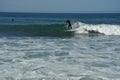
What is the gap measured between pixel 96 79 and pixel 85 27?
2272 cm

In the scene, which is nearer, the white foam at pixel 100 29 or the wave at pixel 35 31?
the wave at pixel 35 31

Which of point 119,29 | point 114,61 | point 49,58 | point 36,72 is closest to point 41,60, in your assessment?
point 49,58

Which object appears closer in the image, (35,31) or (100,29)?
(35,31)

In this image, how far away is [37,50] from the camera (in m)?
14.2

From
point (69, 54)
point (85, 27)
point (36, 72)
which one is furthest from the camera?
point (85, 27)

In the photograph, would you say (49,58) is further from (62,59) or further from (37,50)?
(37,50)

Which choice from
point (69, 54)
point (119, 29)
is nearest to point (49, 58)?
point (69, 54)

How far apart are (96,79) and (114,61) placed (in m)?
2.91

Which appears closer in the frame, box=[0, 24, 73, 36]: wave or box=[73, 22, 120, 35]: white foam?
box=[0, 24, 73, 36]: wave

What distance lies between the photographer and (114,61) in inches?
463

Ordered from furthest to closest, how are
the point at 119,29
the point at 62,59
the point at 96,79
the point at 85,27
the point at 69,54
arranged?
the point at 85,27
the point at 119,29
the point at 69,54
the point at 62,59
the point at 96,79

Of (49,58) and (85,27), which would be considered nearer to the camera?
(49,58)

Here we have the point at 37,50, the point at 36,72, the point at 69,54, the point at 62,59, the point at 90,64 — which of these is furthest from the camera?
the point at 37,50

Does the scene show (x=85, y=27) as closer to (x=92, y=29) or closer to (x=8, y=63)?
(x=92, y=29)
